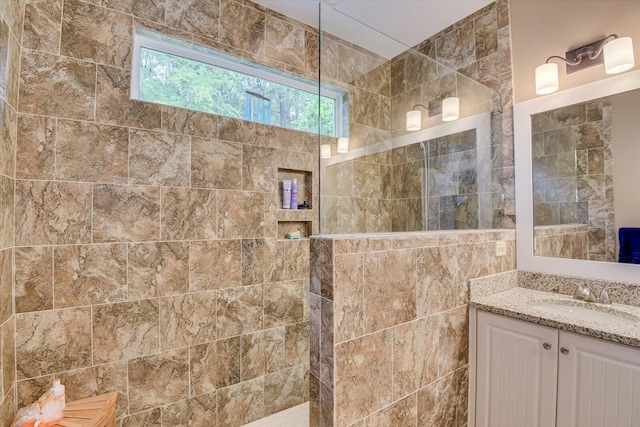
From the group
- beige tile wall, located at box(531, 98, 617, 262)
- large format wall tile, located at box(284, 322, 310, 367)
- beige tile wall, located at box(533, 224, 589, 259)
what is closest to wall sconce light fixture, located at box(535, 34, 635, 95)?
beige tile wall, located at box(531, 98, 617, 262)

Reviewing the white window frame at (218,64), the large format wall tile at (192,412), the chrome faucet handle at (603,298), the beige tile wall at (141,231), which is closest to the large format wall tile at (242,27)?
the beige tile wall at (141,231)

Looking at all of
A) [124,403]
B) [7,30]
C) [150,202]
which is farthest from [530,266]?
[7,30]

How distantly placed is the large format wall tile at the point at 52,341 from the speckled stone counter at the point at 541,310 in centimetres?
222

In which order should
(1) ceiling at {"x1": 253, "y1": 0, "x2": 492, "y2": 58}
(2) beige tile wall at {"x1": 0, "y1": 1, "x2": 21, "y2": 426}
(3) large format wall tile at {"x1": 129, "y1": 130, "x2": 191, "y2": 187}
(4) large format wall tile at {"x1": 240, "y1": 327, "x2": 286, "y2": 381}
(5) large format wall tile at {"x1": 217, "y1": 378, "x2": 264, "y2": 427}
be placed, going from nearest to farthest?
(2) beige tile wall at {"x1": 0, "y1": 1, "x2": 21, "y2": 426} < (3) large format wall tile at {"x1": 129, "y1": 130, "x2": 191, "y2": 187} < (5) large format wall tile at {"x1": 217, "y1": 378, "x2": 264, "y2": 427} < (4) large format wall tile at {"x1": 240, "y1": 327, "x2": 286, "y2": 381} < (1) ceiling at {"x1": 253, "y1": 0, "x2": 492, "y2": 58}

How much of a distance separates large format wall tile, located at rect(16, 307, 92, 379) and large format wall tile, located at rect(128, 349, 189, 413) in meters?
0.28

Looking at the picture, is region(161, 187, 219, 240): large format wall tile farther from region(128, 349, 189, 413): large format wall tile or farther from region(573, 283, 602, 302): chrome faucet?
region(573, 283, 602, 302): chrome faucet

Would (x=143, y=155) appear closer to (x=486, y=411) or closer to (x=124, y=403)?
(x=124, y=403)

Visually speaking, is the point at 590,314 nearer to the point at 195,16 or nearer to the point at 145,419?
the point at 145,419

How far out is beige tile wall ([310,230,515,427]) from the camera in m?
1.19

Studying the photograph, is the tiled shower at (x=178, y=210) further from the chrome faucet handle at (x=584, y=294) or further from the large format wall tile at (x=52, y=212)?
the chrome faucet handle at (x=584, y=294)

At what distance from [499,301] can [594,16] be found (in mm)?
1747

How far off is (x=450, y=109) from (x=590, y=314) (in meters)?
1.47

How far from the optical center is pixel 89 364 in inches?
61.7

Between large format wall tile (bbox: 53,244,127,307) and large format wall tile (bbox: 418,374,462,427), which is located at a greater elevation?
large format wall tile (bbox: 53,244,127,307)
